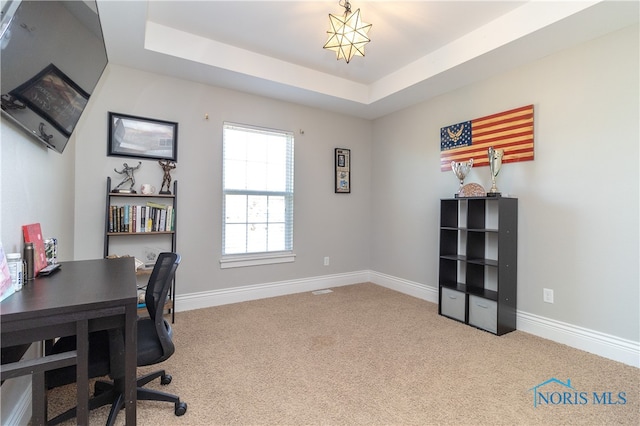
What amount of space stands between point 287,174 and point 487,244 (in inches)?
96.9

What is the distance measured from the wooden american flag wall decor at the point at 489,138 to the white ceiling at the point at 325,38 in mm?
460

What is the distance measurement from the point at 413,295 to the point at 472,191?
5.14 feet

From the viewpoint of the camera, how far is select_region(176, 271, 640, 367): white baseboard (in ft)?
7.68

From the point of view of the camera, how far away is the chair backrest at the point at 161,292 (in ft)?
5.20

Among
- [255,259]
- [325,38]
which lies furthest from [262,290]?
[325,38]

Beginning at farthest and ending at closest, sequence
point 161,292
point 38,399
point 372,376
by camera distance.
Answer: point 372,376 < point 161,292 < point 38,399

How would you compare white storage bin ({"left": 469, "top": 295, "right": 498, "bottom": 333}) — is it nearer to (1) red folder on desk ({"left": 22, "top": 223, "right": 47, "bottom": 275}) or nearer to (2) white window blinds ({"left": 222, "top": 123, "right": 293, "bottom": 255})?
(2) white window blinds ({"left": 222, "top": 123, "right": 293, "bottom": 255})

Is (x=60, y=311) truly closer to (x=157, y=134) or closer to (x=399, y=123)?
(x=157, y=134)

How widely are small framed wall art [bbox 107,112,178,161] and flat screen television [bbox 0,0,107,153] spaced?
0.99 m

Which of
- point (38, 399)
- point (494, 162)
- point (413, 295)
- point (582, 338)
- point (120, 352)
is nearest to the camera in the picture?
point (38, 399)

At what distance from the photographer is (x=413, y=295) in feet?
13.1

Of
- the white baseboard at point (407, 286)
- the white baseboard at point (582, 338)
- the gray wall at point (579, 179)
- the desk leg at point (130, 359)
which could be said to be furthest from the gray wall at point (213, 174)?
the white baseboard at point (582, 338)

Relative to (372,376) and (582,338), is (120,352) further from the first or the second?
(582,338)

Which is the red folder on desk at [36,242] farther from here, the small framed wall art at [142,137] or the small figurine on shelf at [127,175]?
the small framed wall art at [142,137]
